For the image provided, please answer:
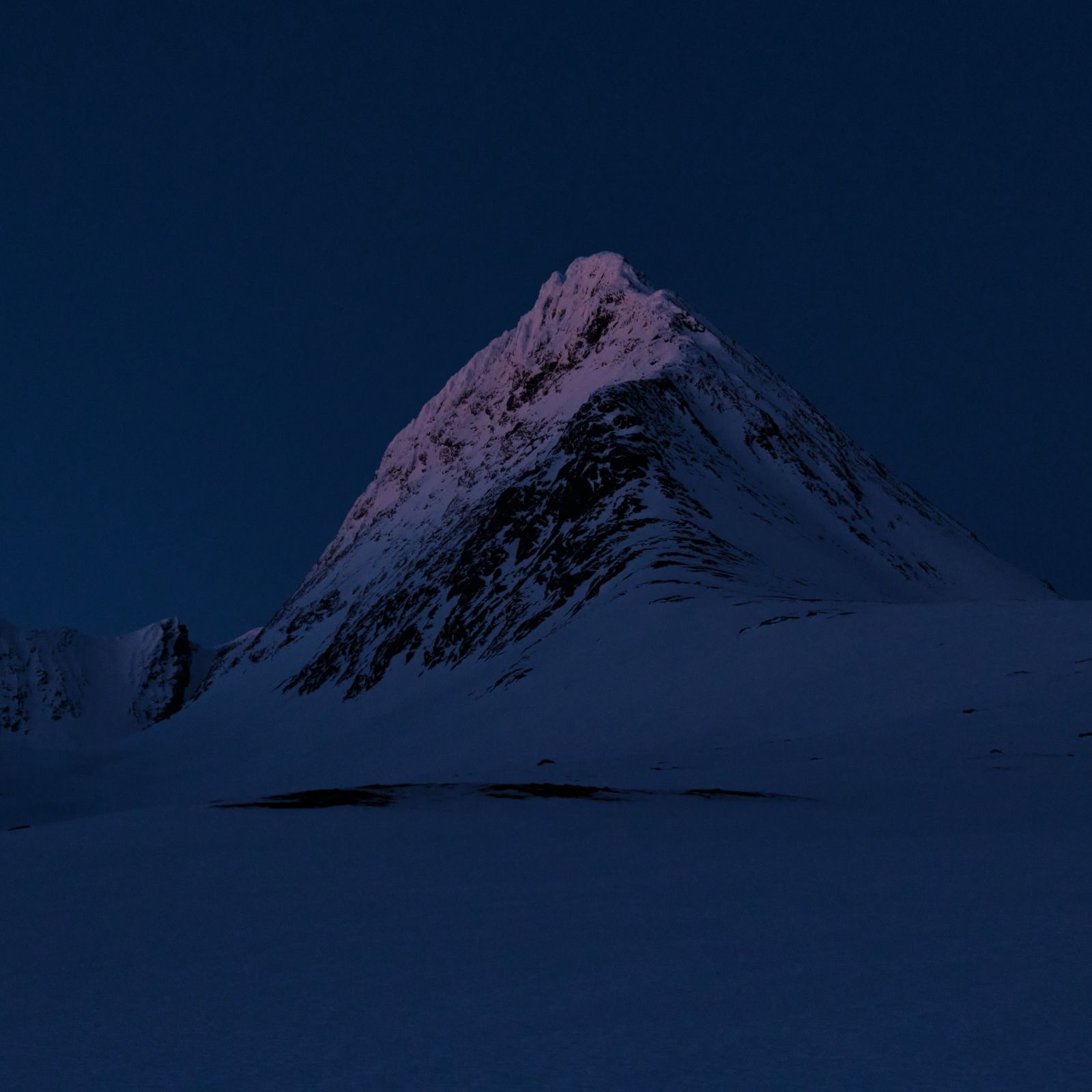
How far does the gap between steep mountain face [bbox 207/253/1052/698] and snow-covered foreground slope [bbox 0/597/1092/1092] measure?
23724mm

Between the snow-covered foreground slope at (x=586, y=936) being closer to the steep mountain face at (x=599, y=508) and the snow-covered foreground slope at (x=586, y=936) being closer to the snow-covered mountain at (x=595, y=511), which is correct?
the snow-covered mountain at (x=595, y=511)

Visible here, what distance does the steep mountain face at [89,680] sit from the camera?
175m

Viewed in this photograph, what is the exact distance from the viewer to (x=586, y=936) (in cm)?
416

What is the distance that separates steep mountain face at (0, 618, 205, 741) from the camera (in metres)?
175

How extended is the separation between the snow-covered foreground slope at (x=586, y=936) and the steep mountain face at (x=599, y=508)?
77.8ft

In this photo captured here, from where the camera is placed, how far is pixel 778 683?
794 inches

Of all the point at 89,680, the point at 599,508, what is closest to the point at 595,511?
the point at 599,508

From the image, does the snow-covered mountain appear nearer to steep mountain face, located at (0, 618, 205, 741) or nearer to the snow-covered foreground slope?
the snow-covered foreground slope

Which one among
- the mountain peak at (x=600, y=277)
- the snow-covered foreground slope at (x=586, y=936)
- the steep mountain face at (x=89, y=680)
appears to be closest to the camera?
the snow-covered foreground slope at (x=586, y=936)

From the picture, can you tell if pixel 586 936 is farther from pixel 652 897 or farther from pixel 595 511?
pixel 595 511

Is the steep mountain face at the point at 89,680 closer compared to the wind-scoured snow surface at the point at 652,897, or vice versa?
the wind-scoured snow surface at the point at 652,897

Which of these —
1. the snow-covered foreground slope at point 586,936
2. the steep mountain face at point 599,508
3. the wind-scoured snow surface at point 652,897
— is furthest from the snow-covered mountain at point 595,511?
the snow-covered foreground slope at point 586,936

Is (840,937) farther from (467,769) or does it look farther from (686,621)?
(686,621)

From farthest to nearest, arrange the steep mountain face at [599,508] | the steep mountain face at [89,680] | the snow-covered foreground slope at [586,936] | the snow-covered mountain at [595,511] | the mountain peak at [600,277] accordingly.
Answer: the steep mountain face at [89,680], the mountain peak at [600,277], the steep mountain face at [599,508], the snow-covered mountain at [595,511], the snow-covered foreground slope at [586,936]
